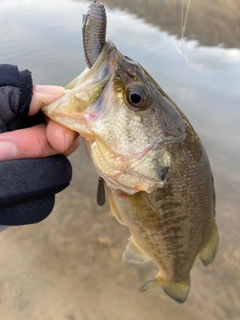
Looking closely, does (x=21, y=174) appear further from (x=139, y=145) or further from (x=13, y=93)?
(x=139, y=145)

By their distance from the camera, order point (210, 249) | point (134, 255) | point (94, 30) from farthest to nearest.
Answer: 1. point (134, 255)
2. point (210, 249)
3. point (94, 30)

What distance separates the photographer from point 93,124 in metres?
1.06

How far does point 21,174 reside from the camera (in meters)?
1.09

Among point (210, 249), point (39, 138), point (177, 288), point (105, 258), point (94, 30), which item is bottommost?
point (105, 258)

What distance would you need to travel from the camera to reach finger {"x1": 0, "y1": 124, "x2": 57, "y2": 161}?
1074mm

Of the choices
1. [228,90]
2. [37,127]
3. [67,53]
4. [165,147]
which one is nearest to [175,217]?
[165,147]

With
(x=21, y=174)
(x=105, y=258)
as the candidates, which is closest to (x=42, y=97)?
(x=21, y=174)

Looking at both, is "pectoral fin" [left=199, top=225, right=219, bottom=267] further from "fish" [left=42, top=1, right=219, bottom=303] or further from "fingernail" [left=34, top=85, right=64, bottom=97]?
"fingernail" [left=34, top=85, right=64, bottom=97]

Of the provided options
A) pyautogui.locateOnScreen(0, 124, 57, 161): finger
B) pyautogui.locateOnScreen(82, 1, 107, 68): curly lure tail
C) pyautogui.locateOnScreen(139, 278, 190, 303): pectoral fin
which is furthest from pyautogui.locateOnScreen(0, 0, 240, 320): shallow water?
pyautogui.locateOnScreen(82, 1, 107, 68): curly lure tail

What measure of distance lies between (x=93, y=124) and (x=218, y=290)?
6.65 feet

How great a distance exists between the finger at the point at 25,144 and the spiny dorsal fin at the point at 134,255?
2.96ft

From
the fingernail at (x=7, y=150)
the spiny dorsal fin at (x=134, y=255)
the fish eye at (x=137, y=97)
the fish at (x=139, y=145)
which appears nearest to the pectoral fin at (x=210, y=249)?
the fish at (x=139, y=145)

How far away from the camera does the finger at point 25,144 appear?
107 cm

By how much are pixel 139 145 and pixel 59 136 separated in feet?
0.94
